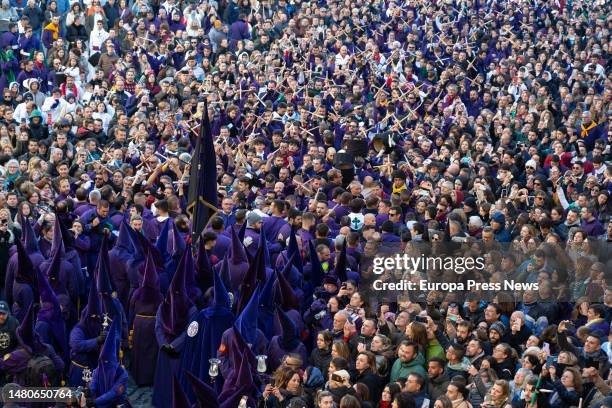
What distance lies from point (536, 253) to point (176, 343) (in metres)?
4.03

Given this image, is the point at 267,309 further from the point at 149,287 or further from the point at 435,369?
the point at 435,369

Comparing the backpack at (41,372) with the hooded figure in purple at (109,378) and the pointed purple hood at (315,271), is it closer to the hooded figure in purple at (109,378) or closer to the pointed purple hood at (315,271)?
the hooded figure in purple at (109,378)

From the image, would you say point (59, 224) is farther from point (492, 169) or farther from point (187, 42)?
Answer: point (187, 42)

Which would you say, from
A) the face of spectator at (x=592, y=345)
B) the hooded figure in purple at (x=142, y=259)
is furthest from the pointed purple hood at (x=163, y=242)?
the face of spectator at (x=592, y=345)

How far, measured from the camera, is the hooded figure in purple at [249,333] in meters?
11.5

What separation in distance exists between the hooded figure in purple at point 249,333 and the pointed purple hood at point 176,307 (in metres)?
0.86

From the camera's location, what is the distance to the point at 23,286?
42.0 feet

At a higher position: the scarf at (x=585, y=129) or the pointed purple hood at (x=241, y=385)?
the scarf at (x=585, y=129)

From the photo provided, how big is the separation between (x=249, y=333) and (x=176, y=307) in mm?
995

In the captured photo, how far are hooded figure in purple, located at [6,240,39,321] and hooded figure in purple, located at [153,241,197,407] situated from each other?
4.55 ft

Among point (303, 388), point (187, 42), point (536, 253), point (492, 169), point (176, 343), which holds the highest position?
point (187, 42)

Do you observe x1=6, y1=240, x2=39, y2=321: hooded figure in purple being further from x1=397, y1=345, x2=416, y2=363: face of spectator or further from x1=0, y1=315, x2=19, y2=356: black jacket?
x1=397, y1=345, x2=416, y2=363: face of spectator

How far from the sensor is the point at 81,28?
25.0 metres

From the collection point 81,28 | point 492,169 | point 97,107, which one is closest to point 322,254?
point 492,169
